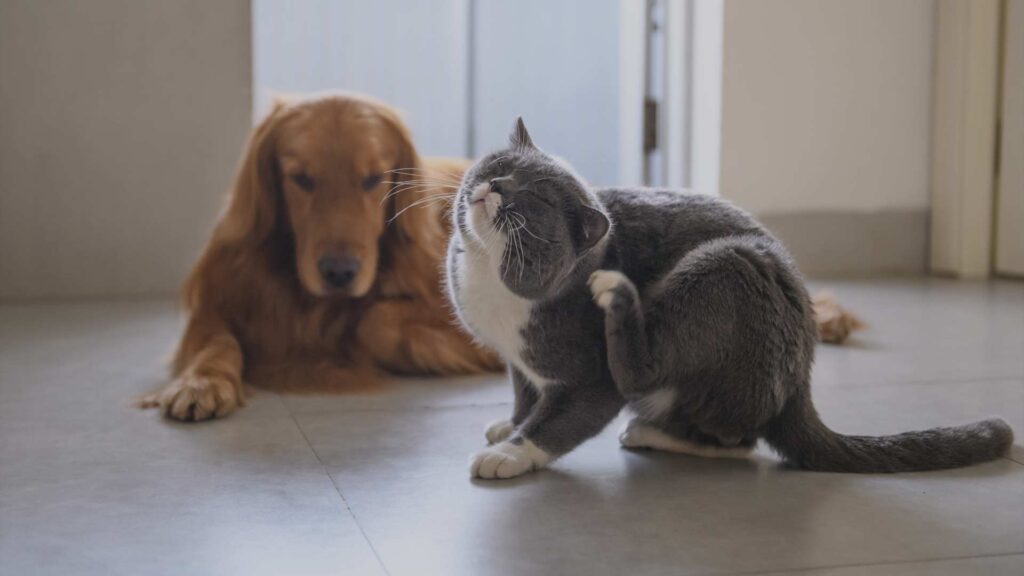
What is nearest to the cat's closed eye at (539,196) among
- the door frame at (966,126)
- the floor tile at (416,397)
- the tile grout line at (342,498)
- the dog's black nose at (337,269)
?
the tile grout line at (342,498)

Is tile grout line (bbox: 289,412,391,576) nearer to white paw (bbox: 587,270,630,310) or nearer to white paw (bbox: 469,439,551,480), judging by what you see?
white paw (bbox: 469,439,551,480)

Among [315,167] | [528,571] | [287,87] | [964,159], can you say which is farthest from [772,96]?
[528,571]

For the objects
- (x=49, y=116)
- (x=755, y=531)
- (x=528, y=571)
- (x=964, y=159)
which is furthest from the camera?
(x=964, y=159)

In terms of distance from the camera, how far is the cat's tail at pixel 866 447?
1421mm

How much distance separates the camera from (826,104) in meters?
3.49

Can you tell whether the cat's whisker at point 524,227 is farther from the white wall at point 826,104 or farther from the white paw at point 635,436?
the white wall at point 826,104

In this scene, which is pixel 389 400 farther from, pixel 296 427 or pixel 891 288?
pixel 891 288

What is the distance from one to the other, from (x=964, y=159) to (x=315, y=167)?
2.22 m

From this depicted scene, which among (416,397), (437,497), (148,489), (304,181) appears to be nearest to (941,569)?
(437,497)

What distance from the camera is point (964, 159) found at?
3.47 m

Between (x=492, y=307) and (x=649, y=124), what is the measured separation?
93.8 inches

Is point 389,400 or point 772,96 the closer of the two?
point 389,400

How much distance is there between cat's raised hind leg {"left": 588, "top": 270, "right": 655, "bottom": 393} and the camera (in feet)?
4.42

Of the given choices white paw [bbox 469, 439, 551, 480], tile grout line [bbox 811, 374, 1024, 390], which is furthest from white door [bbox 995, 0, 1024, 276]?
white paw [bbox 469, 439, 551, 480]
